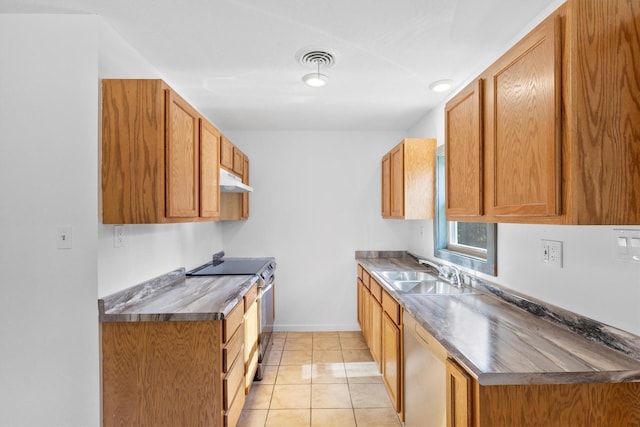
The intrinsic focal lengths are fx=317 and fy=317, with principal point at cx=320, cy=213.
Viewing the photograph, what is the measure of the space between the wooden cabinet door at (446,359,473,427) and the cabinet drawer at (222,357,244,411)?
1136 millimetres

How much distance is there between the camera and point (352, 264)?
3.90m

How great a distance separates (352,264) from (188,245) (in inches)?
76.3

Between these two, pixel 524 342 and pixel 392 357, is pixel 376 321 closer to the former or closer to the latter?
pixel 392 357

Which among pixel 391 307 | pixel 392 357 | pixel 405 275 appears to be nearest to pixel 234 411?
pixel 392 357

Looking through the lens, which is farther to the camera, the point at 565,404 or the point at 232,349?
the point at 232,349

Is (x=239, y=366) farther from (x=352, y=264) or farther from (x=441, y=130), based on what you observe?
(x=441, y=130)

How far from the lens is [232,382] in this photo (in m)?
1.87

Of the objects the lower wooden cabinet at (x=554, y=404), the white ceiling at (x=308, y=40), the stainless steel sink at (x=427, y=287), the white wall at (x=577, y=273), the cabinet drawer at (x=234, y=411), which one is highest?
the white ceiling at (x=308, y=40)

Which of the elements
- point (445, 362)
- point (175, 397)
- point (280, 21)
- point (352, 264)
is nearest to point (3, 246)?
point (175, 397)

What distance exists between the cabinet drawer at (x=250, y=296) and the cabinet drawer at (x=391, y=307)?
1.02 metres

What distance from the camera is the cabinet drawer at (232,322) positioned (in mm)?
1740

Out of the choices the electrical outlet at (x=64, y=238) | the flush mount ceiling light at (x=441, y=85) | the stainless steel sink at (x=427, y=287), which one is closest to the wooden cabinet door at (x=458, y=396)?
the stainless steel sink at (x=427, y=287)

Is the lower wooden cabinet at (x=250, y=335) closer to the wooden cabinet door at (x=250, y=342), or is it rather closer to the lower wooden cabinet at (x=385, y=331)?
the wooden cabinet door at (x=250, y=342)

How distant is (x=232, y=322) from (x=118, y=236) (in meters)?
0.82
